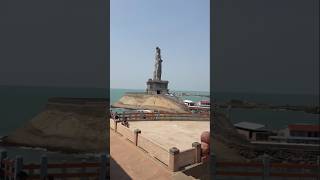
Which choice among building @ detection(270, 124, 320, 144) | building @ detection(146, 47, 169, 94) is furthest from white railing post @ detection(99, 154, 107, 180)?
building @ detection(146, 47, 169, 94)

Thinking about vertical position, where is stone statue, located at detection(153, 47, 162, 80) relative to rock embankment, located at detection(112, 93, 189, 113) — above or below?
above

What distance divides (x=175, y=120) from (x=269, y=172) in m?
22.0

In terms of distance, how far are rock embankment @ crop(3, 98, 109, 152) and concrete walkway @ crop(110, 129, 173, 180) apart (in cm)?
1314

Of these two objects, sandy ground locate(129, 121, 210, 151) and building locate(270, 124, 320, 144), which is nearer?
building locate(270, 124, 320, 144)

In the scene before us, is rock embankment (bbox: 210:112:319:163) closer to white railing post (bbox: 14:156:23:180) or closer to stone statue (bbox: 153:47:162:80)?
white railing post (bbox: 14:156:23:180)

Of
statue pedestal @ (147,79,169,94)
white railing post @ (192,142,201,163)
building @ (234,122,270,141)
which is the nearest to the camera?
white railing post @ (192,142,201,163)

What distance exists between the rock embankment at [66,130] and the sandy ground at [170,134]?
18.9 ft

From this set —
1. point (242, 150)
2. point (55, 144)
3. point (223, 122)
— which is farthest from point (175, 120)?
point (55, 144)

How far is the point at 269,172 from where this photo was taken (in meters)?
10.4

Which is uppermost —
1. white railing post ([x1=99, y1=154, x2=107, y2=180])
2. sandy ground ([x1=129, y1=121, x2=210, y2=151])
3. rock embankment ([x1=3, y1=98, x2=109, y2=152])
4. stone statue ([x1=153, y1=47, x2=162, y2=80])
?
stone statue ([x1=153, y1=47, x2=162, y2=80])

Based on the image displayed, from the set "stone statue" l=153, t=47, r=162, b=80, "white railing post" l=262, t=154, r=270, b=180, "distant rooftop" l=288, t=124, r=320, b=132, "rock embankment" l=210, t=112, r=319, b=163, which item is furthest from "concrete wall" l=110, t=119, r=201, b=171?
"stone statue" l=153, t=47, r=162, b=80

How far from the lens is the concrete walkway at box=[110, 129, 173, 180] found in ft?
44.2

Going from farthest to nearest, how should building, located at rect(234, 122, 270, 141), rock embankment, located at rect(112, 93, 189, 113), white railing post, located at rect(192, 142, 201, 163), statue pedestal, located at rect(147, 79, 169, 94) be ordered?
1. statue pedestal, located at rect(147, 79, 169, 94)
2. rock embankment, located at rect(112, 93, 189, 113)
3. building, located at rect(234, 122, 270, 141)
4. white railing post, located at rect(192, 142, 201, 163)

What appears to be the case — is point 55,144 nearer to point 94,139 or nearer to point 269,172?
point 94,139
